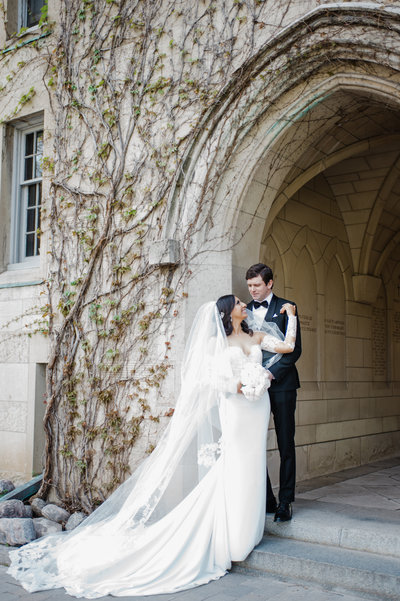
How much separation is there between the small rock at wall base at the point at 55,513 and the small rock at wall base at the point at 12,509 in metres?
0.20

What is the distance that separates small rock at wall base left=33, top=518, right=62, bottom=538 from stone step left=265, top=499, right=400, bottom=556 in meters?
1.83

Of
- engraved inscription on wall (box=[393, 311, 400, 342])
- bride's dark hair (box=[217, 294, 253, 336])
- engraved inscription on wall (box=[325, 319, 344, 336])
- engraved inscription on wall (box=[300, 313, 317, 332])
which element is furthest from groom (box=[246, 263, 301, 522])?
engraved inscription on wall (box=[393, 311, 400, 342])

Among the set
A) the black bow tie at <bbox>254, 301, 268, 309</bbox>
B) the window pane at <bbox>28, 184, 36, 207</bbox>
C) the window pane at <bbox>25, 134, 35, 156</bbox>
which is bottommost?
the black bow tie at <bbox>254, 301, 268, 309</bbox>

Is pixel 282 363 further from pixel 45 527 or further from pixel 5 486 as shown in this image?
pixel 5 486

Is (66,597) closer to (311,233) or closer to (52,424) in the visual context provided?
(52,424)

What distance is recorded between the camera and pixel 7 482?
6207mm

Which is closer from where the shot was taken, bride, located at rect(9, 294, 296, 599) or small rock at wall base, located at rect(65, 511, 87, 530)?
bride, located at rect(9, 294, 296, 599)

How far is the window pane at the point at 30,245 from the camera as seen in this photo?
7207mm

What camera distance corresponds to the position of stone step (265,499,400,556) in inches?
162

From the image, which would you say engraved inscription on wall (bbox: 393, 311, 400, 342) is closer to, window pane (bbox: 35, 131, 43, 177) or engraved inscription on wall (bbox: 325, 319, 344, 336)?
engraved inscription on wall (bbox: 325, 319, 344, 336)

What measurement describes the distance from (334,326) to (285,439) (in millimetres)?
3225

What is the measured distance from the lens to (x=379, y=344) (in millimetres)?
8664

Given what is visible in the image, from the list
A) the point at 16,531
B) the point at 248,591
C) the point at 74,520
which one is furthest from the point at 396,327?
the point at 16,531

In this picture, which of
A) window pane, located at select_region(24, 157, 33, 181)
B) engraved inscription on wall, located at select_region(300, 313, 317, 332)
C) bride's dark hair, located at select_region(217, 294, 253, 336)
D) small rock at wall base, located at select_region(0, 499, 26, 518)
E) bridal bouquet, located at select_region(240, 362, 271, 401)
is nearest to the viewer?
bridal bouquet, located at select_region(240, 362, 271, 401)
